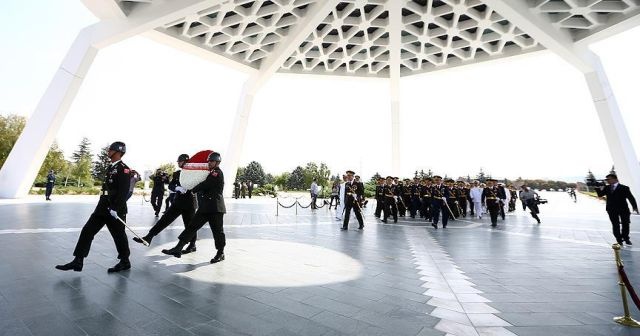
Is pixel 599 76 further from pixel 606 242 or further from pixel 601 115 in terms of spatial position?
pixel 606 242

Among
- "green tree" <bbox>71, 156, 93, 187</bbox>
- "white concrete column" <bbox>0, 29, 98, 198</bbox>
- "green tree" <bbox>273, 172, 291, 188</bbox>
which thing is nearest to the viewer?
"white concrete column" <bbox>0, 29, 98, 198</bbox>

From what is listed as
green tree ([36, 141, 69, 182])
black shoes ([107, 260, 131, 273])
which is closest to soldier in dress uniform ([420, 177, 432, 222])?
black shoes ([107, 260, 131, 273])

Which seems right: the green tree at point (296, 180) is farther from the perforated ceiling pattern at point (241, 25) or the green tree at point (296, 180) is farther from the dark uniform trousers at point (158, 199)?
the dark uniform trousers at point (158, 199)

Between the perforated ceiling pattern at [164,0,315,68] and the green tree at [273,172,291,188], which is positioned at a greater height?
the perforated ceiling pattern at [164,0,315,68]

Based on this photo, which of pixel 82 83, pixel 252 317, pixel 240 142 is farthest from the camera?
pixel 240 142

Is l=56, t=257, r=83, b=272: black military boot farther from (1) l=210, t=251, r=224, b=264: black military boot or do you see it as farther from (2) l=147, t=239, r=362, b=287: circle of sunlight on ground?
(1) l=210, t=251, r=224, b=264: black military boot

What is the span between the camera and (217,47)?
2478 centimetres

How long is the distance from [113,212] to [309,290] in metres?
2.95

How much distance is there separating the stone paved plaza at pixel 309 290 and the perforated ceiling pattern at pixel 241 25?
708 inches

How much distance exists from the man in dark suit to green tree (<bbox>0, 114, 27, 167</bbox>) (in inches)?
1778

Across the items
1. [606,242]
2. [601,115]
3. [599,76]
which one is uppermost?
[599,76]

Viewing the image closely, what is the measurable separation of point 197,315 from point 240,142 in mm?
24571

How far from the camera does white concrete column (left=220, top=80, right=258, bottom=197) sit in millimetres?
26188

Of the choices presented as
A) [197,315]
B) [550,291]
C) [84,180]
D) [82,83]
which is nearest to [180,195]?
[197,315]
